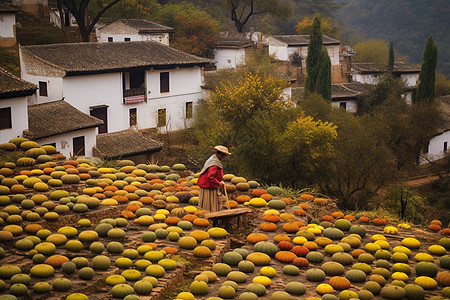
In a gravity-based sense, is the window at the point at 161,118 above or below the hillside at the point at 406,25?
below

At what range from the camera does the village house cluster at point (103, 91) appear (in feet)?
77.6

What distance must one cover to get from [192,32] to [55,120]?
22.7 metres

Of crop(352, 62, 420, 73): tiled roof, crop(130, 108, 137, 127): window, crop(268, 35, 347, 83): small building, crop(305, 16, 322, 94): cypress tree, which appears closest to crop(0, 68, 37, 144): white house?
crop(130, 108, 137, 127): window

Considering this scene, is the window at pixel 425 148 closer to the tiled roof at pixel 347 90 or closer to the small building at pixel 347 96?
the small building at pixel 347 96

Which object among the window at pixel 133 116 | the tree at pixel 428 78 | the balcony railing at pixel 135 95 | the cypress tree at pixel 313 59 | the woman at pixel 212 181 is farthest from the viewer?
the tree at pixel 428 78

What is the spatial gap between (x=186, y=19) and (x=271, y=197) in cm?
3301

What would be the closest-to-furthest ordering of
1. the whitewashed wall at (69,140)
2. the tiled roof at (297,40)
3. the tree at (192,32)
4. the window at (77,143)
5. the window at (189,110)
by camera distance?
the whitewashed wall at (69,140), the window at (77,143), the window at (189,110), the tree at (192,32), the tiled roof at (297,40)

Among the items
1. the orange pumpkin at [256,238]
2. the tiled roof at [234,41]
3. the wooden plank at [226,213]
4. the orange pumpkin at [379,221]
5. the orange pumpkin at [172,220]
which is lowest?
the orange pumpkin at [379,221]

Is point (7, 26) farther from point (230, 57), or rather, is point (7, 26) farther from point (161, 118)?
point (230, 57)

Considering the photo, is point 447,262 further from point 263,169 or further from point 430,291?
point 263,169

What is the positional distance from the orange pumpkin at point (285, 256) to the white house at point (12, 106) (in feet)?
45.8

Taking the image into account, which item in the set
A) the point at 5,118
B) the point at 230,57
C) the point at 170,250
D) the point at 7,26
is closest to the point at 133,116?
the point at 7,26

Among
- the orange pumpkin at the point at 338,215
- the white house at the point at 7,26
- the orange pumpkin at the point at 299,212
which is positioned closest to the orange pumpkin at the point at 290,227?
the orange pumpkin at the point at 299,212

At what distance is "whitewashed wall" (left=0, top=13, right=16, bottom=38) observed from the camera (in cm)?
3177
